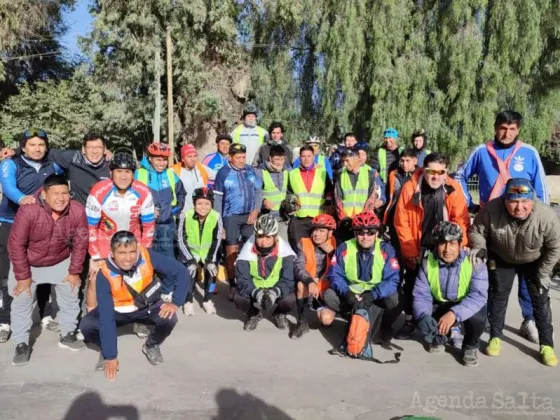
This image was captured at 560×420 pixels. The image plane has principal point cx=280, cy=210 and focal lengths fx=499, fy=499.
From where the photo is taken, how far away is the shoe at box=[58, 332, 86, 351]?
4703 millimetres

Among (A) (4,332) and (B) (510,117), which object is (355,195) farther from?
(A) (4,332)

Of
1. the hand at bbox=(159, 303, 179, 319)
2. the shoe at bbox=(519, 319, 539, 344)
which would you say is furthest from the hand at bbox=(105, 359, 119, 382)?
the shoe at bbox=(519, 319, 539, 344)

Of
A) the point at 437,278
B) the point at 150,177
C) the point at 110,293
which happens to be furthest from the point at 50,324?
the point at 437,278

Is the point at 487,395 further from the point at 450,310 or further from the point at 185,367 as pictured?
the point at 185,367

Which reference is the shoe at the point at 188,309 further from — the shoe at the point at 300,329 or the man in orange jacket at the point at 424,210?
the man in orange jacket at the point at 424,210

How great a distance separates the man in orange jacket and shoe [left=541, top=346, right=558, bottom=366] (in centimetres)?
119

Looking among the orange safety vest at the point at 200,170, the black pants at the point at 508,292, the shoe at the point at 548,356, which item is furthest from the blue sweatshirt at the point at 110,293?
the shoe at the point at 548,356

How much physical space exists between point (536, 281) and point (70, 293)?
4.35 metres

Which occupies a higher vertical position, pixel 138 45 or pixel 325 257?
pixel 138 45

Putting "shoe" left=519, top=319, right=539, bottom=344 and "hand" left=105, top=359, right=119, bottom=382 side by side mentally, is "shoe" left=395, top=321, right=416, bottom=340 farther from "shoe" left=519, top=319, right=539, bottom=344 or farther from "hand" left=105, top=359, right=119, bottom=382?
"hand" left=105, top=359, right=119, bottom=382

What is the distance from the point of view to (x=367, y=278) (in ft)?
16.4

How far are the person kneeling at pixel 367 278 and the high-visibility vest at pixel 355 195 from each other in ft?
2.83

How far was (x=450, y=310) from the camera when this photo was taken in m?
4.51

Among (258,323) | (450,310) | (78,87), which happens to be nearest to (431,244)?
(450,310)
